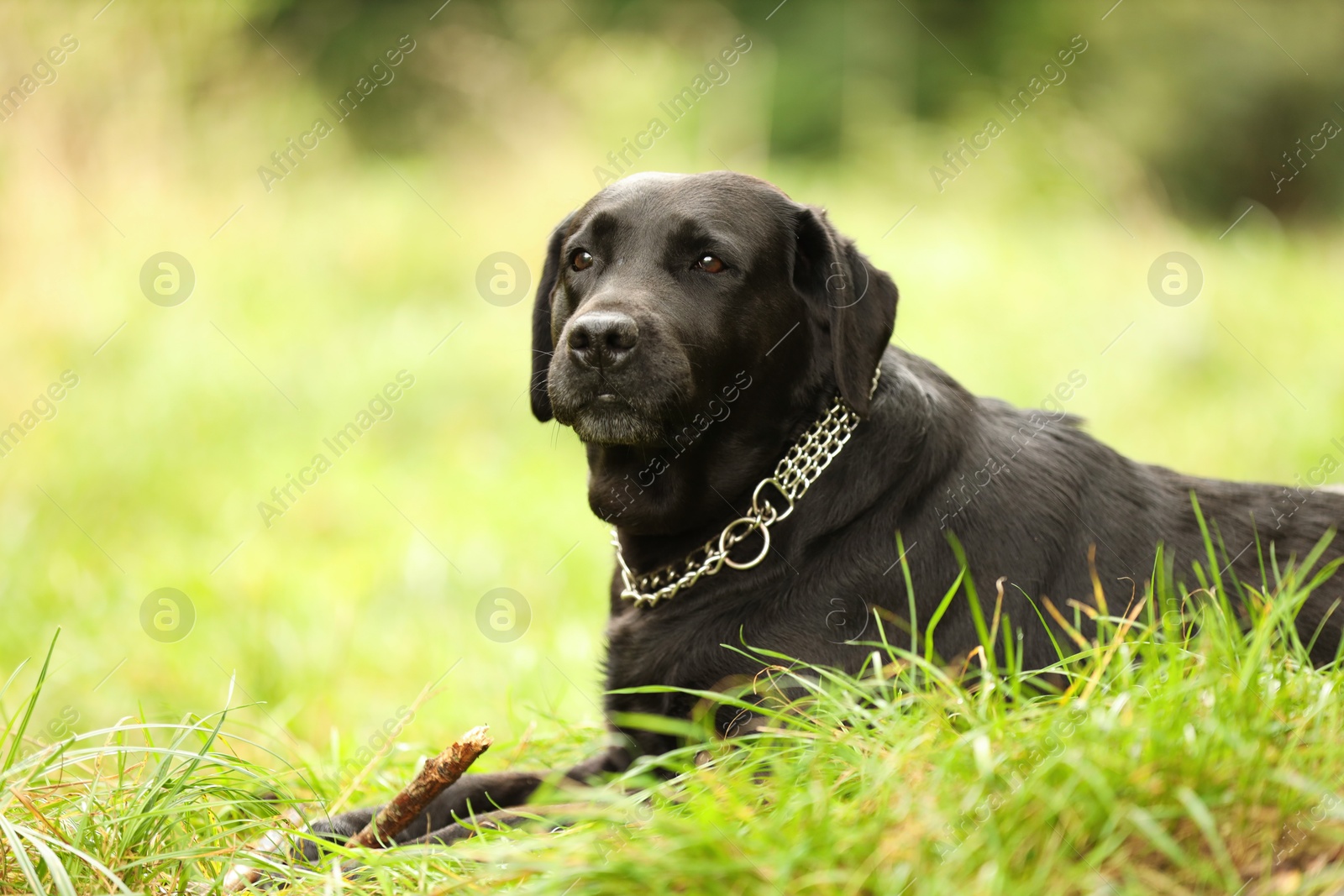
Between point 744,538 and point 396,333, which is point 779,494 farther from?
point 396,333

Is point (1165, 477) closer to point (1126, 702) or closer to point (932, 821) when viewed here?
point (1126, 702)

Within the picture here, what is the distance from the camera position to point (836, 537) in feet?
9.31

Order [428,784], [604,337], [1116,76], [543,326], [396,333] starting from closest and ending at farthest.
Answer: [428,784] → [604,337] → [543,326] → [396,333] → [1116,76]

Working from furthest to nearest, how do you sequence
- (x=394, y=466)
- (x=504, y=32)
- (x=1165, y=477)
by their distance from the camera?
(x=504, y=32)
(x=394, y=466)
(x=1165, y=477)

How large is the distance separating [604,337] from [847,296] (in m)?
0.65

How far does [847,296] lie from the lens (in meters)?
2.98

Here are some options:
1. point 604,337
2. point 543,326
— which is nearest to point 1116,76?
point 543,326

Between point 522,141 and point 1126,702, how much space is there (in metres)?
8.93

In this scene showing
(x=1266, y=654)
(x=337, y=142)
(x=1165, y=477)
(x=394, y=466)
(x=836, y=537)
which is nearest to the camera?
(x=1266, y=654)

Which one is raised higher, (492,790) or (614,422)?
(614,422)

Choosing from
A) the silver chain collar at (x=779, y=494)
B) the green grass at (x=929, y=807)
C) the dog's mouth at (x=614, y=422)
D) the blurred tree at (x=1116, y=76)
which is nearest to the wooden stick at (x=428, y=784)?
the green grass at (x=929, y=807)

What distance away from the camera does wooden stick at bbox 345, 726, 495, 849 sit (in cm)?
238

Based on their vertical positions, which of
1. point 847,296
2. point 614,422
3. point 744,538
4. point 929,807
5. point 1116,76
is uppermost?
point 1116,76

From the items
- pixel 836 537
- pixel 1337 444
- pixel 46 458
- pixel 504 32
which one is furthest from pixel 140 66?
pixel 504 32
